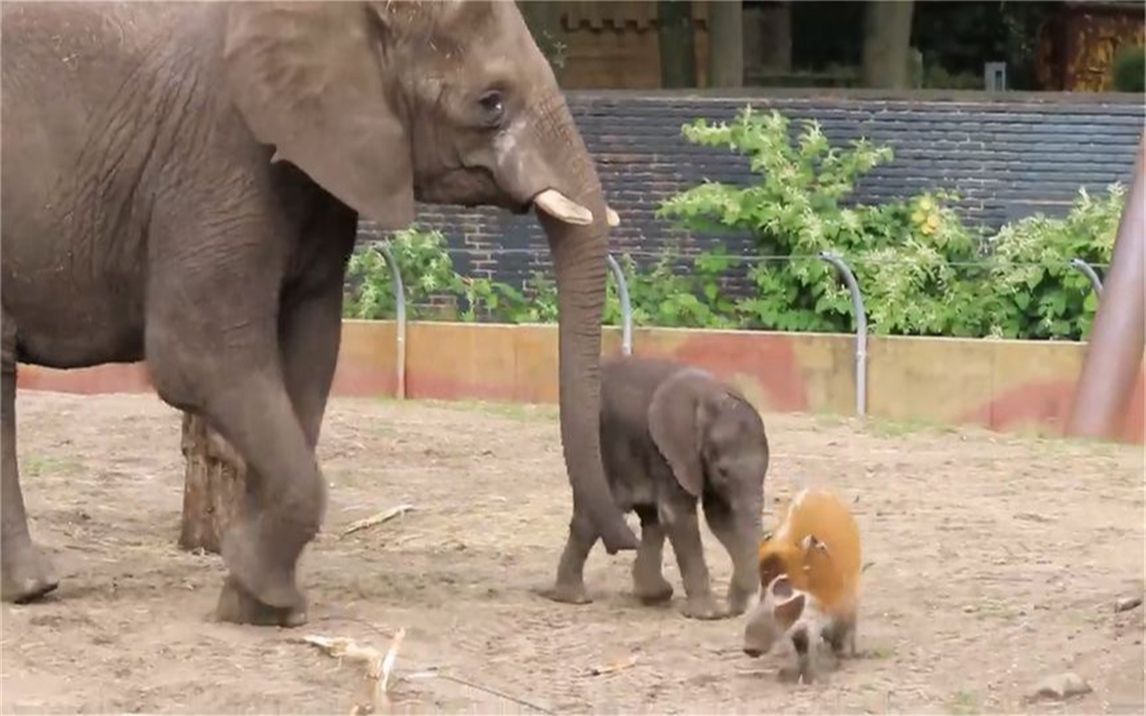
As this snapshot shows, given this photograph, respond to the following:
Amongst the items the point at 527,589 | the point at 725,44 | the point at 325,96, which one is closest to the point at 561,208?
the point at 325,96

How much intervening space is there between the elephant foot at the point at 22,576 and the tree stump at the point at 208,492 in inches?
60.4

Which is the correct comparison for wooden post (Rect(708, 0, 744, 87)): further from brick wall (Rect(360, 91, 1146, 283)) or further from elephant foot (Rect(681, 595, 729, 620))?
elephant foot (Rect(681, 595, 729, 620))

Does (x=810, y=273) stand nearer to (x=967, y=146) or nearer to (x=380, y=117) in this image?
(x=967, y=146)

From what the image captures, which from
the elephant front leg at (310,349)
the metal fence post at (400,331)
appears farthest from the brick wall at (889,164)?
the elephant front leg at (310,349)

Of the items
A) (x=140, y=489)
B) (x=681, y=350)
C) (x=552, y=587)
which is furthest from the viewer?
(x=681, y=350)

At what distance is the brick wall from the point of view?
62.4 ft

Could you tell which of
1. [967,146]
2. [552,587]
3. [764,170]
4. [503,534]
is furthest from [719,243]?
[552,587]

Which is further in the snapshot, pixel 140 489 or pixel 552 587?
pixel 140 489

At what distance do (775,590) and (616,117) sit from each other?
1201cm

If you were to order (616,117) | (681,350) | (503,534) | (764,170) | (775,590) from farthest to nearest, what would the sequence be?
(616,117), (764,170), (681,350), (503,534), (775,590)

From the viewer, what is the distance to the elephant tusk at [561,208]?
339 inches

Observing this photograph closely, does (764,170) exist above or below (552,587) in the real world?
above

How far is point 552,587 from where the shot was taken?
9992 mm

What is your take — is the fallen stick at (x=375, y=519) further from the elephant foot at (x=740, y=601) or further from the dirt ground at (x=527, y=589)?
the elephant foot at (x=740, y=601)
